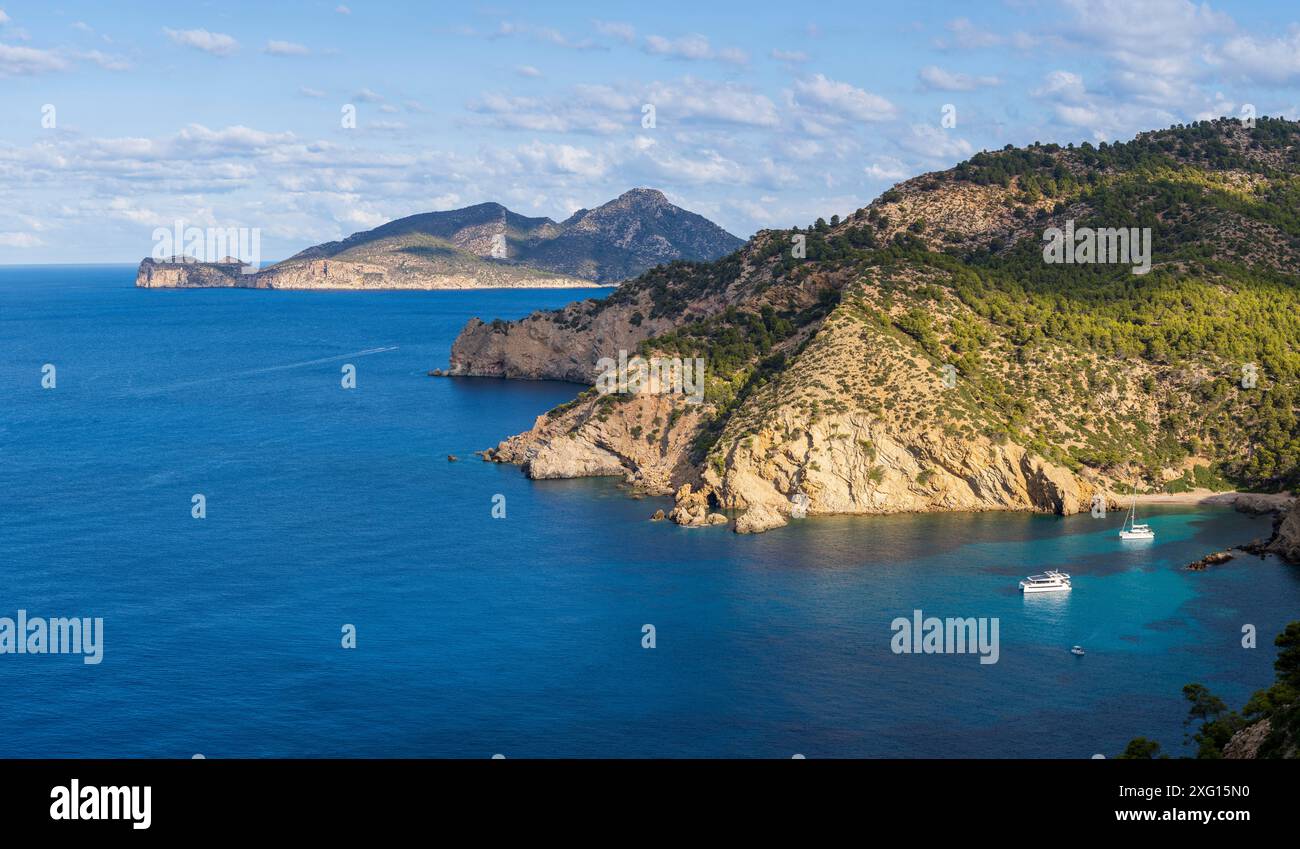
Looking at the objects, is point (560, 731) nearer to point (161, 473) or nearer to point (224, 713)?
point (224, 713)

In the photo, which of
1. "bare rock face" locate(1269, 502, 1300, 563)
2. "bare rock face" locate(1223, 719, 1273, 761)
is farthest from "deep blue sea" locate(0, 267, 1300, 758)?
"bare rock face" locate(1223, 719, 1273, 761)

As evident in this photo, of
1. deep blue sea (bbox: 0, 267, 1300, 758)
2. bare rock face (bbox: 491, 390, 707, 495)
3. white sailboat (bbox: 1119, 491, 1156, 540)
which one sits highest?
bare rock face (bbox: 491, 390, 707, 495)

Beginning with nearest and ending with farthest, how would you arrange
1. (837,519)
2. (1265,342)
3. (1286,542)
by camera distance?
(1286,542)
(837,519)
(1265,342)

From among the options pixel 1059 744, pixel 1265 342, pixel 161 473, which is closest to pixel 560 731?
pixel 1059 744

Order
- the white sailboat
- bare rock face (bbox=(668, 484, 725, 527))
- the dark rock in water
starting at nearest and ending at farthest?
the dark rock in water → the white sailboat → bare rock face (bbox=(668, 484, 725, 527))

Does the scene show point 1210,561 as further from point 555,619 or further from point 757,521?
point 555,619

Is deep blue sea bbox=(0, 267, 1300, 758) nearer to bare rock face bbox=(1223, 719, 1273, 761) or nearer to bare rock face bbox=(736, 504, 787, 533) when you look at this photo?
bare rock face bbox=(736, 504, 787, 533)

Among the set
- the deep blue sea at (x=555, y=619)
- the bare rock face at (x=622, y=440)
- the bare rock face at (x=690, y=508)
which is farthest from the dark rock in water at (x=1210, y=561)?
the bare rock face at (x=622, y=440)
